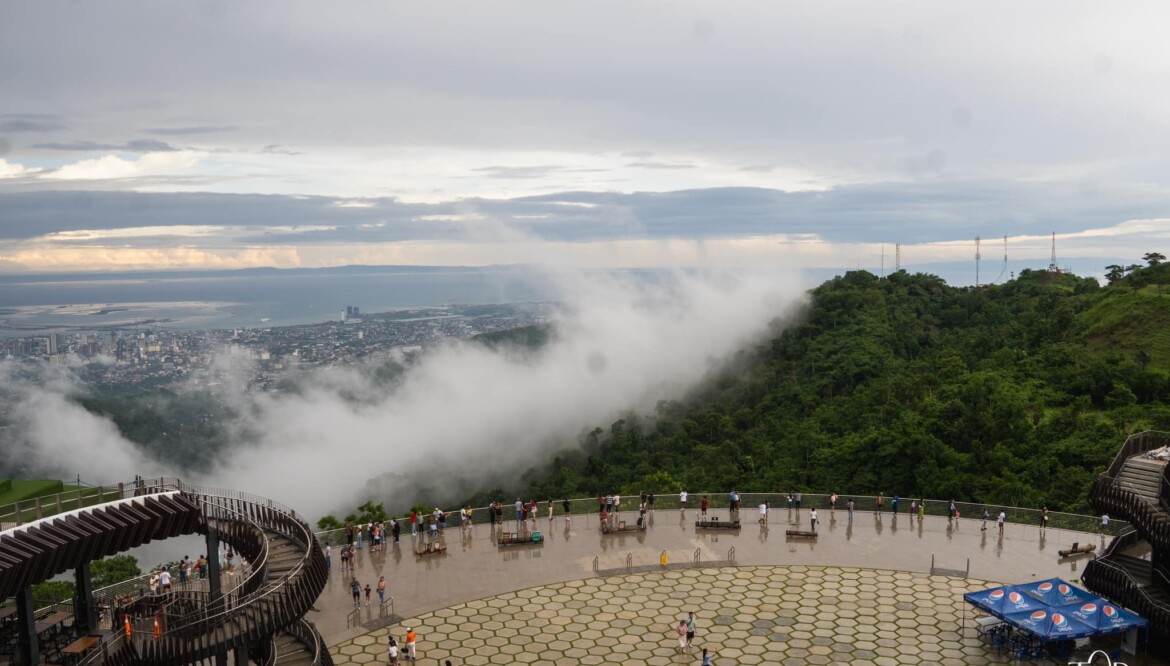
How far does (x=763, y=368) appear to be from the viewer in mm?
86562

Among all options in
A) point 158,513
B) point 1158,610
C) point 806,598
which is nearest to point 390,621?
point 158,513

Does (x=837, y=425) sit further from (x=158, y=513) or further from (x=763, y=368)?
(x=158, y=513)

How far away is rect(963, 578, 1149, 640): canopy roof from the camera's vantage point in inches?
986

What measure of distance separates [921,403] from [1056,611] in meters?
36.1

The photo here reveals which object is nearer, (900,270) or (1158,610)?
(1158,610)

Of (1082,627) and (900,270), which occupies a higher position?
(900,270)

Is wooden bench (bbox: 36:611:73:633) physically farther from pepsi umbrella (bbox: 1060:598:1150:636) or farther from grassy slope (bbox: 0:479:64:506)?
pepsi umbrella (bbox: 1060:598:1150:636)

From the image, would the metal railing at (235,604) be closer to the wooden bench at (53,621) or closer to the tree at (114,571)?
the wooden bench at (53,621)

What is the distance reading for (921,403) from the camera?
6031cm

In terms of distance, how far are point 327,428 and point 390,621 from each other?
325 ft

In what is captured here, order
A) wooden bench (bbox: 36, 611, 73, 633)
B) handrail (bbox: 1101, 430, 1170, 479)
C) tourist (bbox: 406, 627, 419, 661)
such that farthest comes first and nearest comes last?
handrail (bbox: 1101, 430, 1170, 479) < tourist (bbox: 406, 627, 419, 661) < wooden bench (bbox: 36, 611, 73, 633)

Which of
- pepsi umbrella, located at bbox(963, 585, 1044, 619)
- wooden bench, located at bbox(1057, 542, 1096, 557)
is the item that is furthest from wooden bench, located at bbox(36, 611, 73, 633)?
wooden bench, located at bbox(1057, 542, 1096, 557)

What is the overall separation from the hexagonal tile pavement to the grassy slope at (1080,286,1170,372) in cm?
4197

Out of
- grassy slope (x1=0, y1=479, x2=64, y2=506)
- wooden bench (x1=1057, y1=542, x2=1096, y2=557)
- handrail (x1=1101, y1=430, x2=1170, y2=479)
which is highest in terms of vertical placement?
handrail (x1=1101, y1=430, x2=1170, y2=479)
